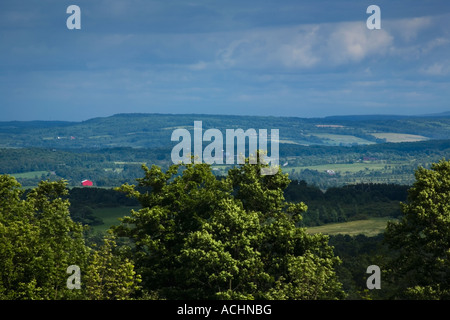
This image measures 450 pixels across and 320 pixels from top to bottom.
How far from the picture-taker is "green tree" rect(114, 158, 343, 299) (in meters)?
41.8

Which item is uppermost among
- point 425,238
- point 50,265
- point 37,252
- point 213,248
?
point 425,238

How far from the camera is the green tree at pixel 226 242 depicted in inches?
1644

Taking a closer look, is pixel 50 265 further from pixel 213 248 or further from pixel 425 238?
pixel 425 238

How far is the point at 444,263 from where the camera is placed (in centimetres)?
4259

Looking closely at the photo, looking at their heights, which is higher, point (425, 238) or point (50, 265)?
point (425, 238)

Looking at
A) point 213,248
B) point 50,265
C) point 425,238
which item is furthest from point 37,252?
point 425,238

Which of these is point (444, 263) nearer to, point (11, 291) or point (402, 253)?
point (402, 253)

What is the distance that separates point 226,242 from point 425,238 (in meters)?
14.9

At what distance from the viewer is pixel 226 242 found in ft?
141

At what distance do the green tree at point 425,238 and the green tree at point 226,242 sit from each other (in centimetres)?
519

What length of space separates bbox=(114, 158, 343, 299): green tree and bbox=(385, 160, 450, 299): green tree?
519 cm

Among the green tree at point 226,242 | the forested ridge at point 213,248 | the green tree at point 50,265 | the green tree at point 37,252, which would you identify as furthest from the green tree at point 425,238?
the green tree at point 37,252

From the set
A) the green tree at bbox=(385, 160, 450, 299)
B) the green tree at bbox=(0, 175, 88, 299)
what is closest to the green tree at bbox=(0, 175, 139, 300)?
the green tree at bbox=(0, 175, 88, 299)
